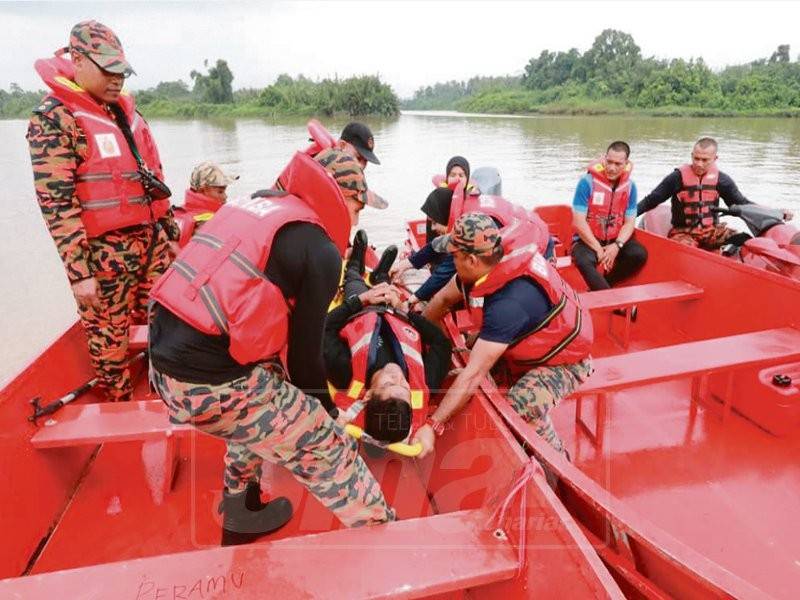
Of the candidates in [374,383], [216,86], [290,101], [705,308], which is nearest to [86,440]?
[374,383]

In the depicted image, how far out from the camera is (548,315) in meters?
2.05

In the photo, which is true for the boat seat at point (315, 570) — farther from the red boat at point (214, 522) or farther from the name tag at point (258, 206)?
the name tag at point (258, 206)

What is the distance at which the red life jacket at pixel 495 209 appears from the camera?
2711mm

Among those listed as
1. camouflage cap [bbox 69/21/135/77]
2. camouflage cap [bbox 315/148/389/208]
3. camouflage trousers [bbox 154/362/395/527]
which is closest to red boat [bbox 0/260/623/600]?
camouflage trousers [bbox 154/362/395/527]

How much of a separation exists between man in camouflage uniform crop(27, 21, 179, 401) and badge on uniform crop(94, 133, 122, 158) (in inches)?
0.8

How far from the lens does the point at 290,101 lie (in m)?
40.8

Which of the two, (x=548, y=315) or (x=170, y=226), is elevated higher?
(x=170, y=226)

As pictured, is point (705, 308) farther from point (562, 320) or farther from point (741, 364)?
point (562, 320)

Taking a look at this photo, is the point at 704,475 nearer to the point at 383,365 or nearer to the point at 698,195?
the point at 383,365

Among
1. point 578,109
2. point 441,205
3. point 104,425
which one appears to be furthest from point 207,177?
point 578,109

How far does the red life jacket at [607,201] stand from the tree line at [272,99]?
105ft

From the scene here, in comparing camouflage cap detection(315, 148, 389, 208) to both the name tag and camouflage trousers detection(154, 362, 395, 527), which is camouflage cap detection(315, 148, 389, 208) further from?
camouflage trousers detection(154, 362, 395, 527)

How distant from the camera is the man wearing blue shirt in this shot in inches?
152

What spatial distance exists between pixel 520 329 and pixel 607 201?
230 cm
